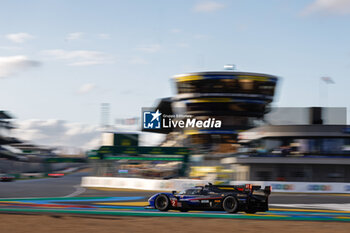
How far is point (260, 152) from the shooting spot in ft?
157

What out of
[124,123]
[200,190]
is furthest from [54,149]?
[200,190]

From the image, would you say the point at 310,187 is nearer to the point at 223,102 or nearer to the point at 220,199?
the point at 220,199

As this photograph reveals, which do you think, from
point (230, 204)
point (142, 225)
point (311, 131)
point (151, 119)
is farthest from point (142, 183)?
point (151, 119)

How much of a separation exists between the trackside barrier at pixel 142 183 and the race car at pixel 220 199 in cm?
1639

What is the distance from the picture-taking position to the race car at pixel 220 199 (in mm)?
18141

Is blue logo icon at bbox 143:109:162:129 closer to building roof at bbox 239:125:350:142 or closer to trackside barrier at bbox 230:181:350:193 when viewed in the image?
building roof at bbox 239:125:350:142

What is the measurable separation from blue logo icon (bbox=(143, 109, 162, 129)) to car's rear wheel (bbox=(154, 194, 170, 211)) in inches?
1977

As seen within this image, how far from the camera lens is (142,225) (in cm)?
1518

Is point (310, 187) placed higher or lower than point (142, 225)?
higher

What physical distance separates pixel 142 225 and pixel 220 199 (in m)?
4.14

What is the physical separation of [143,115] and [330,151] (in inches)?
1269

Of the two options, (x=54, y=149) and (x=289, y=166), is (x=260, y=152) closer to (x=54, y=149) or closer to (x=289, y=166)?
(x=289, y=166)

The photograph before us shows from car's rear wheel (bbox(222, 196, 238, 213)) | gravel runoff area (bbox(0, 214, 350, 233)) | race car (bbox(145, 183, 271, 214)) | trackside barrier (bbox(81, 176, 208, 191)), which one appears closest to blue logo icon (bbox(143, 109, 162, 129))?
trackside barrier (bbox(81, 176, 208, 191))

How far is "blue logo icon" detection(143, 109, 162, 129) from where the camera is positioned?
69875 mm
